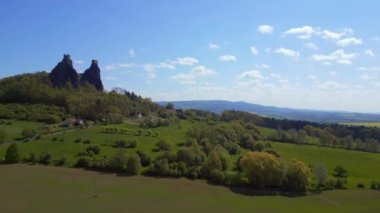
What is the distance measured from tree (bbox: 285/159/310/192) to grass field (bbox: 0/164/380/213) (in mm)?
4673

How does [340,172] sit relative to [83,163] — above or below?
above

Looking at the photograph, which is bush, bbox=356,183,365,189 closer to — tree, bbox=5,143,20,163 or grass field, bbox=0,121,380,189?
grass field, bbox=0,121,380,189

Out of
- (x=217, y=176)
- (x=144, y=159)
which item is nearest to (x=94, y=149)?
(x=144, y=159)

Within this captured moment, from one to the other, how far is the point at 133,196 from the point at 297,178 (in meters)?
35.5

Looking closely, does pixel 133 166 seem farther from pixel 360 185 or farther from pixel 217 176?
pixel 360 185

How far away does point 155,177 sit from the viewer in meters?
92.7

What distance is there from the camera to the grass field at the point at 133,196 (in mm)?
69688

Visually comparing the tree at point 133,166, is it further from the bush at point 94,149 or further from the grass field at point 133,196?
the bush at point 94,149

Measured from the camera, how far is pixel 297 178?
89.9 m

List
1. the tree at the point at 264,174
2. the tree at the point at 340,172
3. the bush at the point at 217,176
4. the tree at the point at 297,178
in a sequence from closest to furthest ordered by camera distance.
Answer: the tree at the point at 297,178 → the tree at the point at 264,174 → the bush at the point at 217,176 → the tree at the point at 340,172

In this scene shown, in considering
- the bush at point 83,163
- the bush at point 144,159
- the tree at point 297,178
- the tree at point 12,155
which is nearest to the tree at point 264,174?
the tree at point 297,178

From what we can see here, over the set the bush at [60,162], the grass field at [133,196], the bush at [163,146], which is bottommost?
the grass field at [133,196]

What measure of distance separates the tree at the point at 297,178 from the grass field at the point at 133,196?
15.3ft

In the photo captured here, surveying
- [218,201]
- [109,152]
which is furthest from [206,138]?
[218,201]
